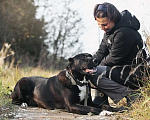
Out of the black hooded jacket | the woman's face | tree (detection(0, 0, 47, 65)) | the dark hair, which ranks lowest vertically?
the black hooded jacket

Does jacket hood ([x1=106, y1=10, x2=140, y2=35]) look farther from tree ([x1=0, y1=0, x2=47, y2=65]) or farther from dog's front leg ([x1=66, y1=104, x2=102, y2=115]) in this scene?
tree ([x1=0, y1=0, x2=47, y2=65])

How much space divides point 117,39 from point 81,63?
2.39 feet

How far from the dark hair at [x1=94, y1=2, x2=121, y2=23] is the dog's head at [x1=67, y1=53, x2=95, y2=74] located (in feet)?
2.42

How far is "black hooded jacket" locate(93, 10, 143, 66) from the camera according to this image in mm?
3627

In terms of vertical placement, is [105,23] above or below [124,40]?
above

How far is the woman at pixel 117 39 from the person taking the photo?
364 cm

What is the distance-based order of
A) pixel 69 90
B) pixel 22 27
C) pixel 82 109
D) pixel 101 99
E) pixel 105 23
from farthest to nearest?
pixel 22 27, pixel 101 99, pixel 105 23, pixel 69 90, pixel 82 109

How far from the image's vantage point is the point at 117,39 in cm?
365

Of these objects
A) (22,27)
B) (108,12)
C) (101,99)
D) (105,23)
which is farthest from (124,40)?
(22,27)

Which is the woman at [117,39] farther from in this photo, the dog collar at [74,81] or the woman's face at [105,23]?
the dog collar at [74,81]

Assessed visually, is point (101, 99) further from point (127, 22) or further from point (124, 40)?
point (127, 22)

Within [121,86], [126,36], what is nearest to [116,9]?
[126,36]

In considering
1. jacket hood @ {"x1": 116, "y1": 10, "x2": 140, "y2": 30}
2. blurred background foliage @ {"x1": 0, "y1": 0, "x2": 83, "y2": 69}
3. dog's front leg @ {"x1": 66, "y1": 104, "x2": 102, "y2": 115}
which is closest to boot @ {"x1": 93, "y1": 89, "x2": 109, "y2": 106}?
dog's front leg @ {"x1": 66, "y1": 104, "x2": 102, "y2": 115}

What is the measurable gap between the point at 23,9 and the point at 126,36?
15.0m
